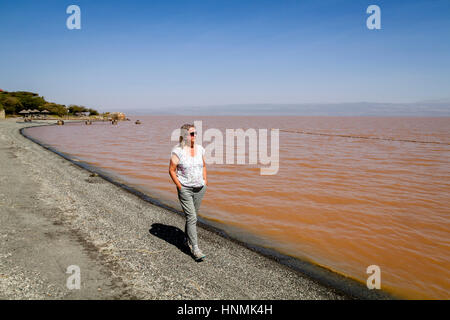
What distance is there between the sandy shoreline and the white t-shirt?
1607mm

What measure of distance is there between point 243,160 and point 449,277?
47.1 ft

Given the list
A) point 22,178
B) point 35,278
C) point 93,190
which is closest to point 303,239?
point 35,278

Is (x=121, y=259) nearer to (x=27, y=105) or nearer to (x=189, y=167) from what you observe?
(x=189, y=167)

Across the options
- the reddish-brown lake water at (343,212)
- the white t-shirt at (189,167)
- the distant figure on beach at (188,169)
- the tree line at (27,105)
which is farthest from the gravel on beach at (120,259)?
the tree line at (27,105)

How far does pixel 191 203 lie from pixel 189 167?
698mm

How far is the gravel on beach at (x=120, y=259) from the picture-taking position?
A: 4.15m

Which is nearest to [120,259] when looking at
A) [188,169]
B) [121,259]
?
[121,259]

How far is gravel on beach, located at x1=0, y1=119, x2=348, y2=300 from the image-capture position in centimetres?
415

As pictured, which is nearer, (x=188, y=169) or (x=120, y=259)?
(x=188, y=169)

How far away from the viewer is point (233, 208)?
931 centimetres

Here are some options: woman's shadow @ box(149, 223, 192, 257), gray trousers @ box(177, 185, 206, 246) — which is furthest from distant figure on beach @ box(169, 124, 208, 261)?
woman's shadow @ box(149, 223, 192, 257)

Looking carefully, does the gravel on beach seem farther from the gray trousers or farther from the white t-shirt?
the white t-shirt

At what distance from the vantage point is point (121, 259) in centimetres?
502
